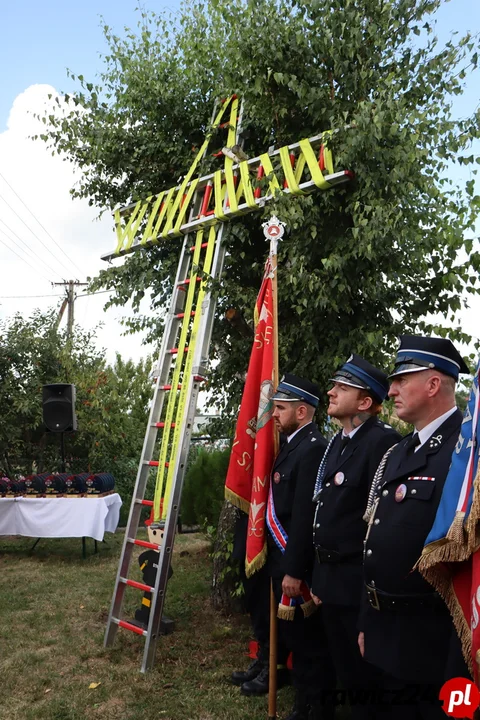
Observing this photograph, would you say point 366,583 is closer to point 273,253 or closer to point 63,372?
point 273,253

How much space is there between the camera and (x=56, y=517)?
744 cm

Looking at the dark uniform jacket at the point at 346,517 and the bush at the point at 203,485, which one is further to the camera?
the bush at the point at 203,485

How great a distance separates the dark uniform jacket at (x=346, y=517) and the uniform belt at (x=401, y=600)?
0.35 meters

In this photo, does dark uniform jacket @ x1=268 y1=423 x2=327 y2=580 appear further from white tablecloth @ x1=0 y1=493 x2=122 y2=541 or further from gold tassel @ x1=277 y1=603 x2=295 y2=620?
white tablecloth @ x1=0 y1=493 x2=122 y2=541

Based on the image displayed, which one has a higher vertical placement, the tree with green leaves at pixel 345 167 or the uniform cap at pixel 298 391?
the tree with green leaves at pixel 345 167

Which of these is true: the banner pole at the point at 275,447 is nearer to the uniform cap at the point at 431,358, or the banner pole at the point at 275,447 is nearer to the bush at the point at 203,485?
the uniform cap at the point at 431,358

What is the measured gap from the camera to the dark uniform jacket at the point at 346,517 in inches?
104

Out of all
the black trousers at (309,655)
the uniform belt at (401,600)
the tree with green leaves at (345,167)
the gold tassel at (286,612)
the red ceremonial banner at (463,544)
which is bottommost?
the black trousers at (309,655)

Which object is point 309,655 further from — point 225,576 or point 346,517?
point 225,576

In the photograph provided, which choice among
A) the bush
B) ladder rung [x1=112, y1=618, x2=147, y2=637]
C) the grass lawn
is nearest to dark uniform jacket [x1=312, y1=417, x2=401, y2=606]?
the grass lawn

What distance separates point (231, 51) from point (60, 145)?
2130mm

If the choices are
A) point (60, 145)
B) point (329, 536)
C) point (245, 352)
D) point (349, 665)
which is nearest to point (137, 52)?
point (60, 145)

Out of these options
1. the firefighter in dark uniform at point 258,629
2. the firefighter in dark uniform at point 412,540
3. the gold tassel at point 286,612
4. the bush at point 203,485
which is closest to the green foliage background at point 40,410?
the bush at point 203,485

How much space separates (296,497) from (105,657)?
2.11m
